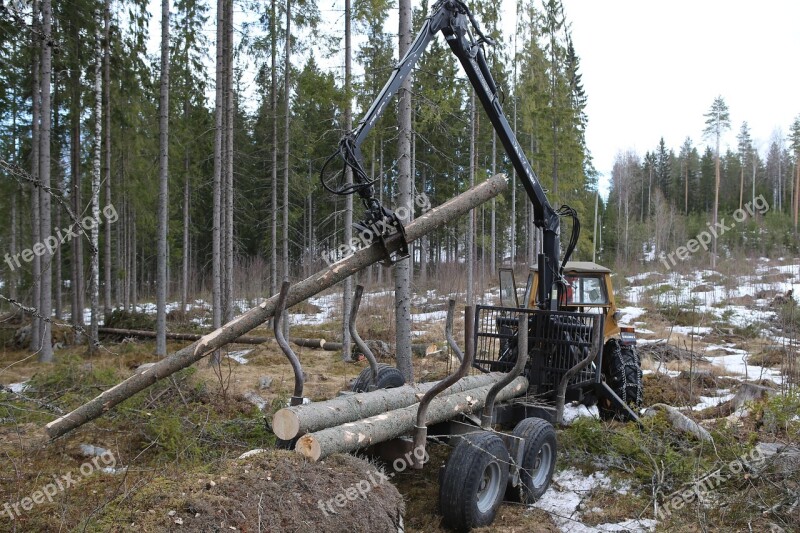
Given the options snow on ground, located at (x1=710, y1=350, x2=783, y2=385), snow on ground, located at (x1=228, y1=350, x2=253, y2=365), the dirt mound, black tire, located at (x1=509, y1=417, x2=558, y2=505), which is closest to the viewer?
the dirt mound

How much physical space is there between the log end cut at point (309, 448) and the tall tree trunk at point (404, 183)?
14.9 ft

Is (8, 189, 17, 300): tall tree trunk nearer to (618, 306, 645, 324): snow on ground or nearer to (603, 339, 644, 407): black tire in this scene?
(603, 339, 644, 407): black tire

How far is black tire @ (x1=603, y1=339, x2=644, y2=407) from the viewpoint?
7.37 meters

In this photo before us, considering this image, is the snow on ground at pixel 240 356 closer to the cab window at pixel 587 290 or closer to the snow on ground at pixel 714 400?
the cab window at pixel 587 290

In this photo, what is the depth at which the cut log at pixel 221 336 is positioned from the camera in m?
4.41

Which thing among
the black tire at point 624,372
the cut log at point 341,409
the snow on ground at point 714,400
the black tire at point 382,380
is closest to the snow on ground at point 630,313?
the snow on ground at point 714,400

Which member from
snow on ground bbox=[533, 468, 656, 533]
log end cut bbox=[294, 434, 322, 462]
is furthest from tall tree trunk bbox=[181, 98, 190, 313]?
log end cut bbox=[294, 434, 322, 462]

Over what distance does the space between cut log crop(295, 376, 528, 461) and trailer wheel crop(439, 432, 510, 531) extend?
1.82ft

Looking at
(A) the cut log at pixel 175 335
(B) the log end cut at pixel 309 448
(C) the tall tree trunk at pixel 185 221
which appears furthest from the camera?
(C) the tall tree trunk at pixel 185 221

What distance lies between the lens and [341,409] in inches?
184

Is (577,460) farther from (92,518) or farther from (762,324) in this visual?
(762,324)

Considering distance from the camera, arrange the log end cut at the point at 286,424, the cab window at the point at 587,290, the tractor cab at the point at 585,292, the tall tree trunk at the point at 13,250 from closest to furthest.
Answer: the log end cut at the point at 286,424, the tractor cab at the point at 585,292, the cab window at the point at 587,290, the tall tree trunk at the point at 13,250

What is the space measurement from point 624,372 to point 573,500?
2673 millimetres

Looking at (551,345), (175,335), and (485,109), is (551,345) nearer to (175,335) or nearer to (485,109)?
(485,109)
